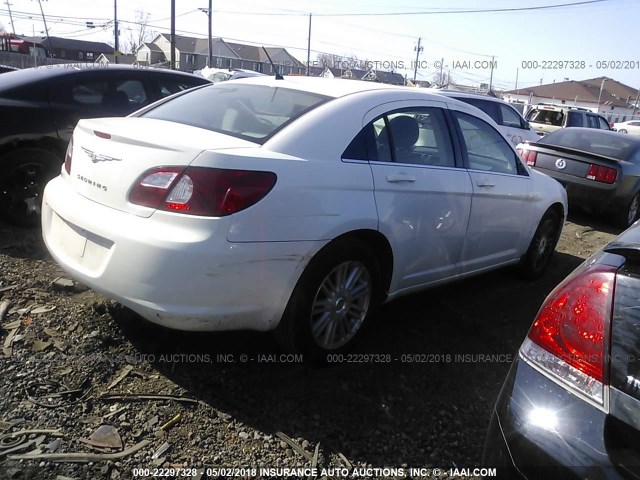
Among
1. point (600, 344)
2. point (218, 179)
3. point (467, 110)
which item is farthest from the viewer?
point (467, 110)

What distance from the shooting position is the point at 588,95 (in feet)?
222

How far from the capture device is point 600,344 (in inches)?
63.2

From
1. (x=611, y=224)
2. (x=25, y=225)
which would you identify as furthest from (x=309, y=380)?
(x=611, y=224)

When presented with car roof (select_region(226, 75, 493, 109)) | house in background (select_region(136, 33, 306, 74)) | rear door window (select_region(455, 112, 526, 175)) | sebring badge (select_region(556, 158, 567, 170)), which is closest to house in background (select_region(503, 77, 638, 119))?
house in background (select_region(136, 33, 306, 74))

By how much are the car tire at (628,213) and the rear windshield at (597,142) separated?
0.66 meters

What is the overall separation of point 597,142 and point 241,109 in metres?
7.05

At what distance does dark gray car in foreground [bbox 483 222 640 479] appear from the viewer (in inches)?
58.6

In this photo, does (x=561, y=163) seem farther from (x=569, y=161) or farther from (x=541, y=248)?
(x=541, y=248)

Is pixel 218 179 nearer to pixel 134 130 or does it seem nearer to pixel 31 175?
pixel 134 130

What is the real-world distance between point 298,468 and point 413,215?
1657 millimetres

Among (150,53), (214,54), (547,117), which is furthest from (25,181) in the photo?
(214,54)

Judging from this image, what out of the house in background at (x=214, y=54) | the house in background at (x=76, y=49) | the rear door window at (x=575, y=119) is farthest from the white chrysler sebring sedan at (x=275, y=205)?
the house in background at (x=76, y=49)

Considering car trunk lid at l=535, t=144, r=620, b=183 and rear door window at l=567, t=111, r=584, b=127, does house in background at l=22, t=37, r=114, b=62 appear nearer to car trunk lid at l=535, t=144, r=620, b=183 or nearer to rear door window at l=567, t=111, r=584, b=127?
rear door window at l=567, t=111, r=584, b=127

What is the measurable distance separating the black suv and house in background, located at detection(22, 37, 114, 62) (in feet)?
253
